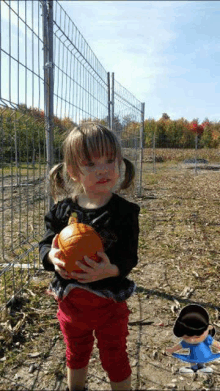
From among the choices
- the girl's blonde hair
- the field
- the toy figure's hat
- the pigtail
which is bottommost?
the field

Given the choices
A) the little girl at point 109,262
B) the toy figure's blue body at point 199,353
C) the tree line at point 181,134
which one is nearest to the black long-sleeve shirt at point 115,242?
the little girl at point 109,262

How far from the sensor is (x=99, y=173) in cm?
172

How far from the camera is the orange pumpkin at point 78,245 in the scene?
1.60 meters

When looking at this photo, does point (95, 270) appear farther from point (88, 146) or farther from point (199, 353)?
point (199, 353)

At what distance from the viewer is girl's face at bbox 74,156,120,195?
5.66ft

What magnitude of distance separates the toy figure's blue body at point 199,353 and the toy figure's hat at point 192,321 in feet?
0.27

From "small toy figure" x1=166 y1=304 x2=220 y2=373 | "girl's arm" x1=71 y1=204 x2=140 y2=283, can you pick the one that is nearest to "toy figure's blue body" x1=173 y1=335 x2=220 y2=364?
"small toy figure" x1=166 y1=304 x2=220 y2=373

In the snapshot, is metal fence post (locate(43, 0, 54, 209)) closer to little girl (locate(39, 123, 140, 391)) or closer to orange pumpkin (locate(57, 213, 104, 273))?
little girl (locate(39, 123, 140, 391))

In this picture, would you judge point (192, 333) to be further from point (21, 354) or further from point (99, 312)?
point (21, 354)

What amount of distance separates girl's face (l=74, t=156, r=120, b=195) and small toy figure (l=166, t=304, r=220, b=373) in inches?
40.4

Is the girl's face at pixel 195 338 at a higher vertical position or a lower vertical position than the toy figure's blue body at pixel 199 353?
higher

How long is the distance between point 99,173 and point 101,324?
28.8 inches

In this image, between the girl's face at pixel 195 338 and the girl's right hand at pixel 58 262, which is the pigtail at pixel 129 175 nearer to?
the girl's right hand at pixel 58 262

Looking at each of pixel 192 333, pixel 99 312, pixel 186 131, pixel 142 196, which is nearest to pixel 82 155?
pixel 99 312
